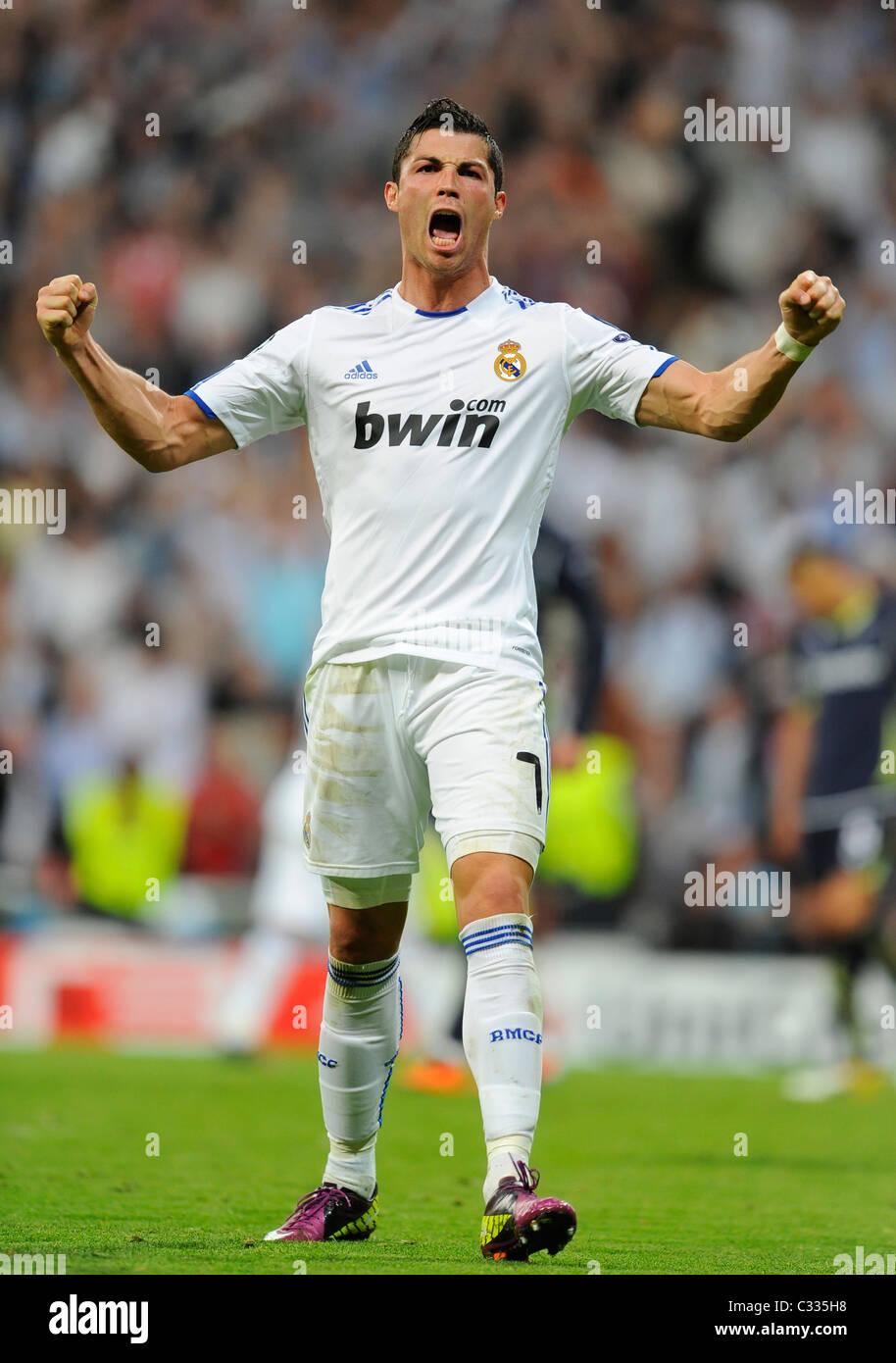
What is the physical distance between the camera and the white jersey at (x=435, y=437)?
5008 millimetres

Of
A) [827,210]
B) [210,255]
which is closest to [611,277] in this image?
[827,210]

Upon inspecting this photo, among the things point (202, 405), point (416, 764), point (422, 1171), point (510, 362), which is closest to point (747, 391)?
point (510, 362)

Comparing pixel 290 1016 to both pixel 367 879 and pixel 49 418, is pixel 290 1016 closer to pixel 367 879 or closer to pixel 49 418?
pixel 49 418

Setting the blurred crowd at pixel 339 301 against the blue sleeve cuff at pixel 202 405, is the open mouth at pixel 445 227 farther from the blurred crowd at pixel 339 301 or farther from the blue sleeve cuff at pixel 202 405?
the blurred crowd at pixel 339 301

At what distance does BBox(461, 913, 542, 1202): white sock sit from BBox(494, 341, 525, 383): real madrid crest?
1380mm

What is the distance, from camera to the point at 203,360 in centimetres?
1619

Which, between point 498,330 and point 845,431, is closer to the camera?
point 498,330

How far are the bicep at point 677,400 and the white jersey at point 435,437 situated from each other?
1.4 inches

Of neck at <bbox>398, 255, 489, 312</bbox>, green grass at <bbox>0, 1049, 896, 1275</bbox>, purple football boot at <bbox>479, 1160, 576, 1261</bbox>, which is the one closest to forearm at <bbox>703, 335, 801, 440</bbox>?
neck at <bbox>398, 255, 489, 312</bbox>

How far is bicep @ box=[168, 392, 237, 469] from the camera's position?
16.8 feet

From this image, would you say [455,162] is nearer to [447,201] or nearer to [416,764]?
[447,201]
